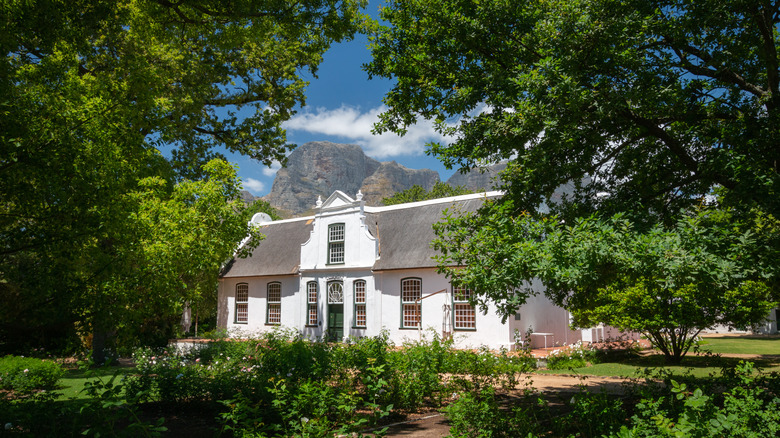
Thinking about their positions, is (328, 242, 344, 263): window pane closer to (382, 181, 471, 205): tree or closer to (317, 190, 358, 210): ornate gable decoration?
(317, 190, 358, 210): ornate gable decoration

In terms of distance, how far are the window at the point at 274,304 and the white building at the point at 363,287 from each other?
6 cm

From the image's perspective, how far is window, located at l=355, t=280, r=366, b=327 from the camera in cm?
2566

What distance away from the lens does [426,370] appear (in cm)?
1005

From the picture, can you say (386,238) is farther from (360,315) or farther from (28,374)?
(28,374)

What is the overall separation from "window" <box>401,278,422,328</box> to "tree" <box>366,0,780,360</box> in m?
15.0

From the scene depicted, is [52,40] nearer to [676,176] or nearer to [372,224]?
[676,176]

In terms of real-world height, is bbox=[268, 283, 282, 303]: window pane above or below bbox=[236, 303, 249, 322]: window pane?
above

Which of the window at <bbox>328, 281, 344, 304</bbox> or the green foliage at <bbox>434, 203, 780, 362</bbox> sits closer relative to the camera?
the green foliage at <bbox>434, 203, 780, 362</bbox>

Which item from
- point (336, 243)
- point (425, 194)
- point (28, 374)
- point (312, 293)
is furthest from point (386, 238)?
point (425, 194)

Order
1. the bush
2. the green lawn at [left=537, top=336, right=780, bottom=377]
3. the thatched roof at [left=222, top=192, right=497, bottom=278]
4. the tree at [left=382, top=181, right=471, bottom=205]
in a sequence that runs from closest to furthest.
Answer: the bush → the green lawn at [left=537, top=336, right=780, bottom=377] → the thatched roof at [left=222, top=192, right=497, bottom=278] → the tree at [left=382, top=181, right=471, bottom=205]

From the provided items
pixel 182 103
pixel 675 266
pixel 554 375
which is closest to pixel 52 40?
pixel 675 266

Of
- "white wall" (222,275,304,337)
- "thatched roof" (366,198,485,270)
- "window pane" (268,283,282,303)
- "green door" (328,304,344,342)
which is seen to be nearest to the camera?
"thatched roof" (366,198,485,270)

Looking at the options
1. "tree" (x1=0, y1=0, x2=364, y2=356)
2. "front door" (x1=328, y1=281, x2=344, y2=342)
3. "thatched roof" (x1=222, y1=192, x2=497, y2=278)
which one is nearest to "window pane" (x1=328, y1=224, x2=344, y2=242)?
"thatched roof" (x1=222, y1=192, x2=497, y2=278)

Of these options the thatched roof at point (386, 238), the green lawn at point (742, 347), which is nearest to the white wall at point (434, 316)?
the thatched roof at point (386, 238)
